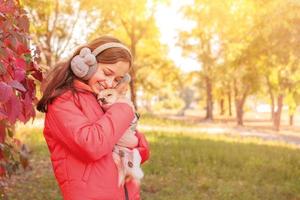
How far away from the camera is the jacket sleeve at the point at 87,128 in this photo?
245 cm

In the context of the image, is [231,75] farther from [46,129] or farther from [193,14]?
[46,129]

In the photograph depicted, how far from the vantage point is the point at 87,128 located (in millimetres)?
2469

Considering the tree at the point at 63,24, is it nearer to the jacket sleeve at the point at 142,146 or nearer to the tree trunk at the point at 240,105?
the tree trunk at the point at 240,105

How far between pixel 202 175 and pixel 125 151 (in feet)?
22.0

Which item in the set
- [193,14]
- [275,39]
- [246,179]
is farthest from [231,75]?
[246,179]

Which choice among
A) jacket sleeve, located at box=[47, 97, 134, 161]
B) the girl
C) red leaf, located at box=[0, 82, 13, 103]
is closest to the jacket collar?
the girl

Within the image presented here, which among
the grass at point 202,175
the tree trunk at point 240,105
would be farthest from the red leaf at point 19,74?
the tree trunk at point 240,105

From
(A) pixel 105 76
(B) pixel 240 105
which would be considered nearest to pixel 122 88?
(A) pixel 105 76

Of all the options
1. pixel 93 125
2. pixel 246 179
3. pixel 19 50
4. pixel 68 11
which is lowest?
pixel 246 179

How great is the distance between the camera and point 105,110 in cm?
267

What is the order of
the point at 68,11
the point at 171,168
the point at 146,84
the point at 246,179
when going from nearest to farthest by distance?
1. the point at 246,179
2. the point at 171,168
3. the point at 68,11
4. the point at 146,84

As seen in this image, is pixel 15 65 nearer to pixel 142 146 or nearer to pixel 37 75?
pixel 37 75

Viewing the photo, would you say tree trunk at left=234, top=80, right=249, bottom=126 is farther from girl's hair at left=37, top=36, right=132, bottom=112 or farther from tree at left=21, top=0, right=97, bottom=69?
girl's hair at left=37, top=36, right=132, bottom=112

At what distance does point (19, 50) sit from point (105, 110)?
782mm
